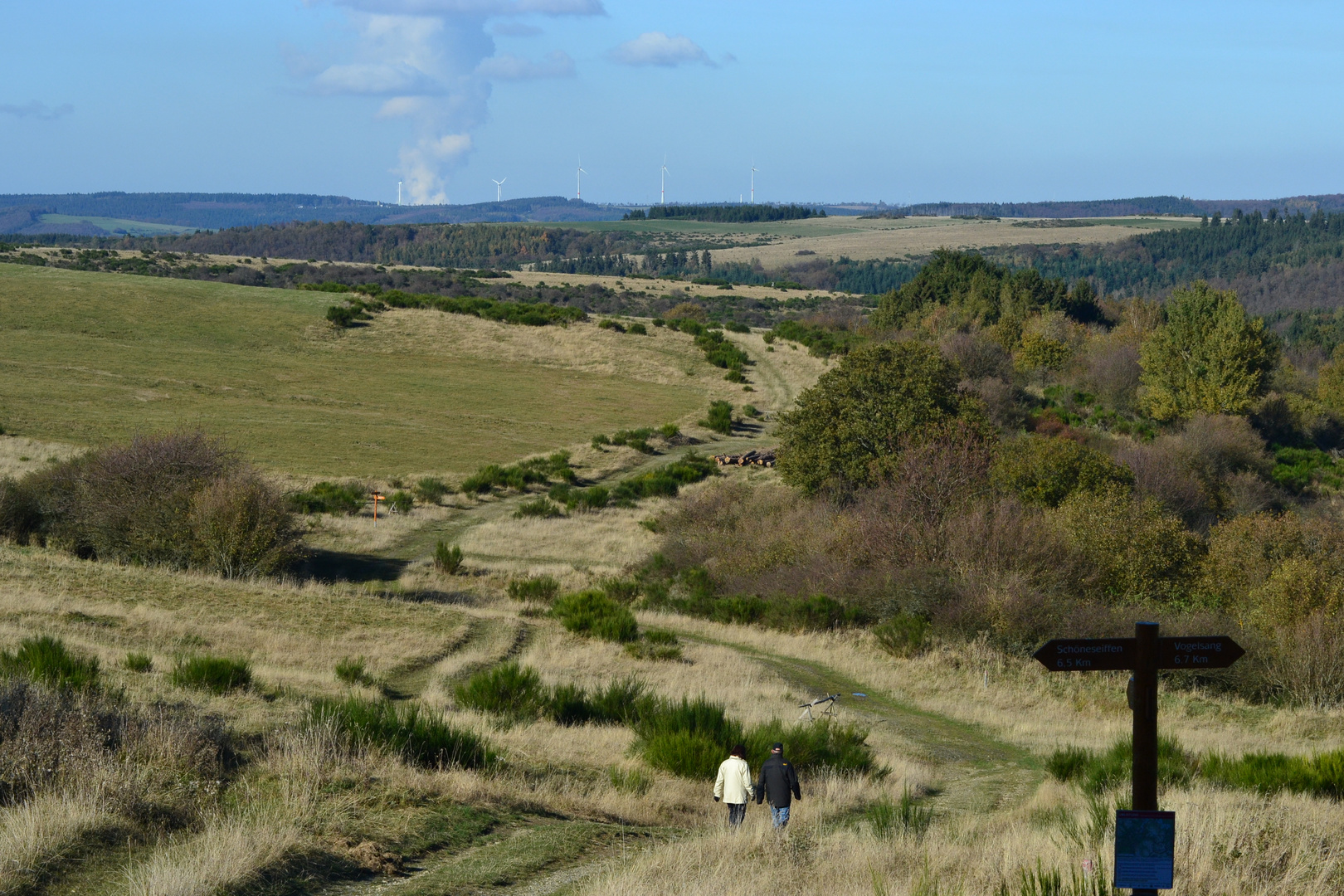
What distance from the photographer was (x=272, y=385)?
5475cm

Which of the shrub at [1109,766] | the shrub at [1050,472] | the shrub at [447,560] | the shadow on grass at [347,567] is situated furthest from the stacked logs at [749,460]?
the shrub at [1109,766]

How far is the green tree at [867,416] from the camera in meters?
38.3

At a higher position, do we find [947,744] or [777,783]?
[777,783]

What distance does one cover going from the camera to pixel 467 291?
99812 mm

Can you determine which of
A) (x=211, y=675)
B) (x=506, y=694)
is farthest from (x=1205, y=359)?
(x=211, y=675)

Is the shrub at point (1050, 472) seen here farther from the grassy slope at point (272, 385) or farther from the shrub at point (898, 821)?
the shrub at point (898, 821)

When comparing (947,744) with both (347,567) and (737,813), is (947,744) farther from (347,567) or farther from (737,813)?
(347,567)

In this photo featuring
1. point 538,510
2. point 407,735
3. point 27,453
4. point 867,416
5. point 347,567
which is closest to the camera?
point 407,735

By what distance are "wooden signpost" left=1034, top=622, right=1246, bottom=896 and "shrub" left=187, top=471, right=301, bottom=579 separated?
76.6 ft

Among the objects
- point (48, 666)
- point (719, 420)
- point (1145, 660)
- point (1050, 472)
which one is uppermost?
point (1145, 660)

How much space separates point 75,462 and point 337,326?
40.3 metres

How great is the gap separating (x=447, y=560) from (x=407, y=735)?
19.9 meters

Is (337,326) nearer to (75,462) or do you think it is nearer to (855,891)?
(75,462)

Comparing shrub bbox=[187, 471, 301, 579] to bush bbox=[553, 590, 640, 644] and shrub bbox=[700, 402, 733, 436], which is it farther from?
shrub bbox=[700, 402, 733, 436]
